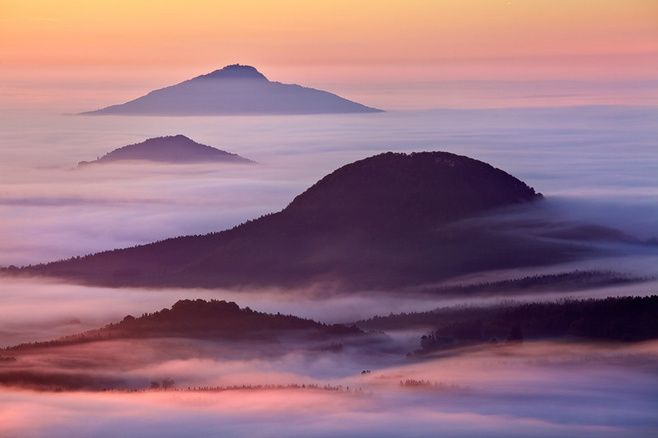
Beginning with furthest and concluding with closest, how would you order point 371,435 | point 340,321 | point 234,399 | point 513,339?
point 340,321
point 513,339
point 234,399
point 371,435

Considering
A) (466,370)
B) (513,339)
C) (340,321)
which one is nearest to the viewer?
(466,370)

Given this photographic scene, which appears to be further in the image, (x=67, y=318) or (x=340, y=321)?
(x=67, y=318)

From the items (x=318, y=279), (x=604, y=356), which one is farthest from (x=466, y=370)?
(x=318, y=279)

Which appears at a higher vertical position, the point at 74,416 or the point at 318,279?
the point at 318,279

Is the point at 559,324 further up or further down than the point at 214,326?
further down

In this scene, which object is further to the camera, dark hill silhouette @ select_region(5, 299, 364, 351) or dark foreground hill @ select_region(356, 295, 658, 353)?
dark hill silhouette @ select_region(5, 299, 364, 351)

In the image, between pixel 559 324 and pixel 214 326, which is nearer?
pixel 559 324

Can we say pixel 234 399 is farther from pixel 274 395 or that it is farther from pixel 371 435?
pixel 371 435

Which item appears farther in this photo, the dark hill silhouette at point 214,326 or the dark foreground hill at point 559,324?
the dark hill silhouette at point 214,326
